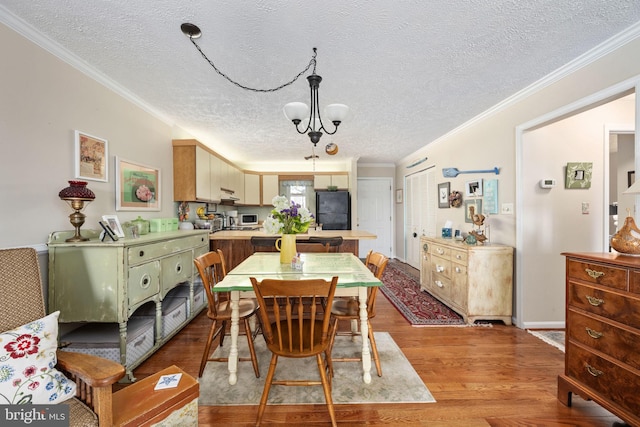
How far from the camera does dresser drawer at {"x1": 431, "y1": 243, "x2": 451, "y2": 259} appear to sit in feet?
10.2

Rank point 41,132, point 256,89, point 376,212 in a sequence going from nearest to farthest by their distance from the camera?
1. point 41,132
2. point 256,89
3. point 376,212

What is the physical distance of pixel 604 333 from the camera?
1.39 meters

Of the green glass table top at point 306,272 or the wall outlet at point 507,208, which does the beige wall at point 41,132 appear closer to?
the green glass table top at point 306,272

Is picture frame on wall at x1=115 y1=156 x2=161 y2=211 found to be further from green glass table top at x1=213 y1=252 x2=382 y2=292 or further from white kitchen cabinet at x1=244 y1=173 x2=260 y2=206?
white kitchen cabinet at x1=244 y1=173 x2=260 y2=206

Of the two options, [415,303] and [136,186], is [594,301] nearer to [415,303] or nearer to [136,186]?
[415,303]

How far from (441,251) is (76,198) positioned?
3.71m

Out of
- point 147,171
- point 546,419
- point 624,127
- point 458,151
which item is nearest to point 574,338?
point 546,419

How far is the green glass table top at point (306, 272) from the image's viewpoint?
159 cm

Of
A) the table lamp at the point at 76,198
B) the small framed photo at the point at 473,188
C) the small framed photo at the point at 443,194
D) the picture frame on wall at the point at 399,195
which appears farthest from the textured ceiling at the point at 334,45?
the picture frame on wall at the point at 399,195

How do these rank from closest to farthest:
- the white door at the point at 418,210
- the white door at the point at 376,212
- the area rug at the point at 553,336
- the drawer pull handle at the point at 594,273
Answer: the drawer pull handle at the point at 594,273
the area rug at the point at 553,336
the white door at the point at 418,210
the white door at the point at 376,212

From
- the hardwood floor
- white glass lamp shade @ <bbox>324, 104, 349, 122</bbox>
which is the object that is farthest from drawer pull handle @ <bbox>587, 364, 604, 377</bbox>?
white glass lamp shade @ <bbox>324, 104, 349, 122</bbox>

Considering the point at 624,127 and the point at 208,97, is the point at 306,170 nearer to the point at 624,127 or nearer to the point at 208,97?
the point at 208,97

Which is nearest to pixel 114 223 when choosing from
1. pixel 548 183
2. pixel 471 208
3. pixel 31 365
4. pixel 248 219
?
pixel 31 365

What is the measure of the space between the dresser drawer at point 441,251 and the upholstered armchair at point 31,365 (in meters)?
3.20
